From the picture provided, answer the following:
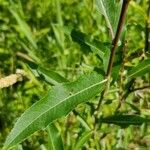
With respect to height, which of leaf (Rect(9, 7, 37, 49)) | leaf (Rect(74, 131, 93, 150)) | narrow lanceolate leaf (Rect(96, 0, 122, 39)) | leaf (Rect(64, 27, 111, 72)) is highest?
narrow lanceolate leaf (Rect(96, 0, 122, 39))

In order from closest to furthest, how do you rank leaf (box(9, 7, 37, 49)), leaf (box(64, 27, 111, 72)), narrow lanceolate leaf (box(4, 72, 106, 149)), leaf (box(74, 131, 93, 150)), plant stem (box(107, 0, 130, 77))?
plant stem (box(107, 0, 130, 77)), narrow lanceolate leaf (box(4, 72, 106, 149)), leaf (box(64, 27, 111, 72)), leaf (box(74, 131, 93, 150)), leaf (box(9, 7, 37, 49))

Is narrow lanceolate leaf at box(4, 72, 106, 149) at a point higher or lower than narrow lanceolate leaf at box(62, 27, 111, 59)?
lower

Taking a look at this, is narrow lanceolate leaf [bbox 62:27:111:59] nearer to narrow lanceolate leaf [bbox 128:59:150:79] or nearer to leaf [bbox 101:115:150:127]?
narrow lanceolate leaf [bbox 128:59:150:79]

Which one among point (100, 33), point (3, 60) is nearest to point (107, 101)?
point (100, 33)

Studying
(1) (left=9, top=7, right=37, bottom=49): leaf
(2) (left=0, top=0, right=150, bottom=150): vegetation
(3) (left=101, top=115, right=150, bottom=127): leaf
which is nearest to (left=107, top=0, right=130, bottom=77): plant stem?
(2) (left=0, top=0, right=150, bottom=150): vegetation

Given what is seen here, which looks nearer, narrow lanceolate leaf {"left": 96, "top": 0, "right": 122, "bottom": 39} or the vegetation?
the vegetation

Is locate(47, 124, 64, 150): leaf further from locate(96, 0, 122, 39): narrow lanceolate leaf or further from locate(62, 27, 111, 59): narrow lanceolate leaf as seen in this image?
locate(96, 0, 122, 39): narrow lanceolate leaf

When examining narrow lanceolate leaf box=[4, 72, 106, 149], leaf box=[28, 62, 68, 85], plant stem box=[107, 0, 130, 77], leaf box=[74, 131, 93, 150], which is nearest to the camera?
plant stem box=[107, 0, 130, 77]

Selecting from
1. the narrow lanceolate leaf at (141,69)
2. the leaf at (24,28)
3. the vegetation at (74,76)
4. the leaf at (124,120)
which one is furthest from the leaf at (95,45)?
the leaf at (24,28)

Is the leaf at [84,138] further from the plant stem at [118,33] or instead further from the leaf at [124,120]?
the plant stem at [118,33]
